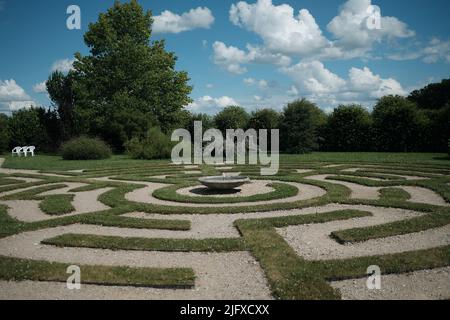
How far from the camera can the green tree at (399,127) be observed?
33.5m

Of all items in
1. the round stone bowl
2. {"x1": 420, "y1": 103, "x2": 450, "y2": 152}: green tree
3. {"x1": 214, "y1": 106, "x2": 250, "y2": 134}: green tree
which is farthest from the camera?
{"x1": 214, "y1": 106, "x2": 250, "y2": 134}: green tree

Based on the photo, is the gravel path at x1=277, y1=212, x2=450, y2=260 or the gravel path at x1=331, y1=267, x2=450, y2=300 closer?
the gravel path at x1=331, y1=267, x2=450, y2=300

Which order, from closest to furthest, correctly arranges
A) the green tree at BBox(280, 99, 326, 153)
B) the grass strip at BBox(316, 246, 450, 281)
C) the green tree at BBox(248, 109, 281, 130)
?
the grass strip at BBox(316, 246, 450, 281)
the green tree at BBox(280, 99, 326, 153)
the green tree at BBox(248, 109, 281, 130)

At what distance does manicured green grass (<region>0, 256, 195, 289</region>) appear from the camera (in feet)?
20.2

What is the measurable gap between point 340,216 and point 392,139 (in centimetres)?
2788

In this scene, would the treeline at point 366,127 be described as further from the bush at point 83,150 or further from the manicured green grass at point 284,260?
the manicured green grass at point 284,260

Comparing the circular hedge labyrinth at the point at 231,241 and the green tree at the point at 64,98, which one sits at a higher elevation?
the green tree at the point at 64,98

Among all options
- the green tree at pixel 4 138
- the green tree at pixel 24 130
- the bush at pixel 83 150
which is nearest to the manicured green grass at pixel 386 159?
the bush at pixel 83 150

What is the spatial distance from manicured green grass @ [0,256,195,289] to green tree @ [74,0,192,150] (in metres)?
33.0

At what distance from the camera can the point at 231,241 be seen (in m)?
8.15

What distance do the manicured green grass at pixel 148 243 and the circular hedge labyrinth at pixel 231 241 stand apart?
0.9 inches

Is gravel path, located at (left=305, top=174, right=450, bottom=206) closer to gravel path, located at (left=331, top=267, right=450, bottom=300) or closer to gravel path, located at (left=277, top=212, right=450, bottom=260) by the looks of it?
gravel path, located at (left=277, top=212, right=450, bottom=260)

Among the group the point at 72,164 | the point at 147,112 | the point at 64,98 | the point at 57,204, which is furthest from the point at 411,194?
the point at 64,98

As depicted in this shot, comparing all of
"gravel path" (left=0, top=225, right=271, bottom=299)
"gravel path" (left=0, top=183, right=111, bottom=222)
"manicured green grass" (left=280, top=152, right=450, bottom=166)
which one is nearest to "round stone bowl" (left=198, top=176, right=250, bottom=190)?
"gravel path" (left=0, top=183, right=111, bottom=222)
